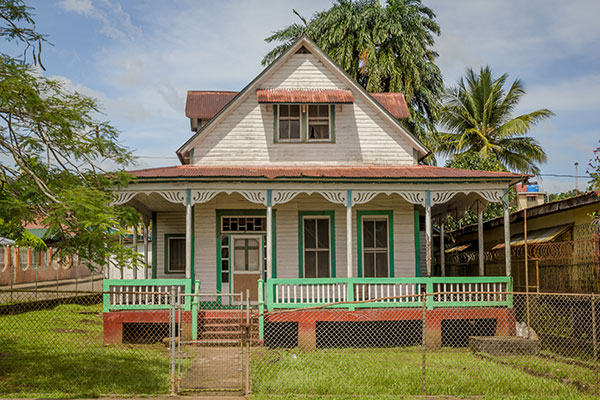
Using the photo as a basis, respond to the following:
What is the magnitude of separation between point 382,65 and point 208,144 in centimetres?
1841

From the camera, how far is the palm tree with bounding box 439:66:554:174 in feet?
120

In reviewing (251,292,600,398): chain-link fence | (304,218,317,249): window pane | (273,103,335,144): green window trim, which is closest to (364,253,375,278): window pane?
(304,218,317,249): window pane

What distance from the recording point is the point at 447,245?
92.2 ft

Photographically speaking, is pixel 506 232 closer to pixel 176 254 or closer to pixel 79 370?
pixel 176 254

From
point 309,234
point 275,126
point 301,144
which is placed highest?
point 275,126

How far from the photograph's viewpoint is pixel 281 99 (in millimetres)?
18562

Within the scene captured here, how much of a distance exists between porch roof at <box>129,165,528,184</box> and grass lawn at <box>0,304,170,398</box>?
428 centimetres

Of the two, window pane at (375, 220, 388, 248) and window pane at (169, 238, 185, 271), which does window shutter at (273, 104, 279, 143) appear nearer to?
window pane at (375, 220, 388, 248)

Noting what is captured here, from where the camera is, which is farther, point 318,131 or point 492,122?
point 492,122

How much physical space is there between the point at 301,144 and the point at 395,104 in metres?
4.95

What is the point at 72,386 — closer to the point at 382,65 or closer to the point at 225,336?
the point at 225,336

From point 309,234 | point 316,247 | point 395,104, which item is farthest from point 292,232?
point 395,104

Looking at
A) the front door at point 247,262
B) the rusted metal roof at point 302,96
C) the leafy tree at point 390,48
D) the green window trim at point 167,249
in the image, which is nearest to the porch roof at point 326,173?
the rusted metal roof at point 302,96

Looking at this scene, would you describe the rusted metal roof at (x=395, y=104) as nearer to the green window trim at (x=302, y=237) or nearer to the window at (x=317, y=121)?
the window at (x=317, y=121)
